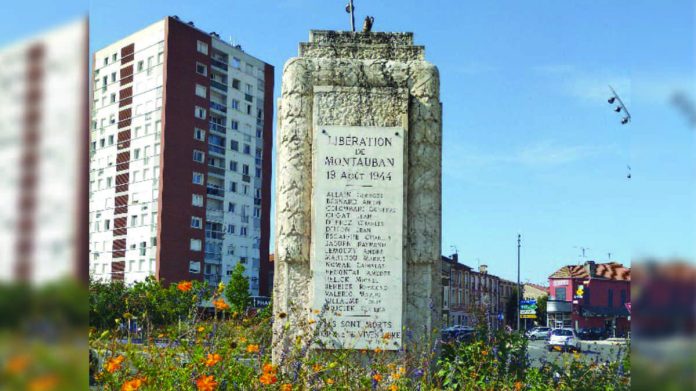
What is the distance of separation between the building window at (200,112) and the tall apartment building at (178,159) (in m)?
0.09

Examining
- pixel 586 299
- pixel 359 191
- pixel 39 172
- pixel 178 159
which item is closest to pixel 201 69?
pixel 178 159

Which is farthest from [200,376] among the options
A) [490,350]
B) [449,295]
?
[449,295]

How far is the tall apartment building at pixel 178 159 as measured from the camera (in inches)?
2441

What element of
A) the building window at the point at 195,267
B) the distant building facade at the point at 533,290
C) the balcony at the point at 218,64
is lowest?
the distant building facade at the point at 533,290

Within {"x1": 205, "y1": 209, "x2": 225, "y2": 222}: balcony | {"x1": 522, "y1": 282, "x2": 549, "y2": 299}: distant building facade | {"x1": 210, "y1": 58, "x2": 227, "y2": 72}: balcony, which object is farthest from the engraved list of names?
{"x1": 522, "y1": 282, "x2": 549, "y2": 299}: distant building facade

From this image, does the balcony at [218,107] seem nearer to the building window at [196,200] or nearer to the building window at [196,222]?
the building window at [196,200]

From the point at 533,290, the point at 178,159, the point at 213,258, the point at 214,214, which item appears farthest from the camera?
the point at 533,290

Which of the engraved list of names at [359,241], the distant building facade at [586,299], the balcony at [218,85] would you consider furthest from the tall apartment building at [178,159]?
the engraved list of names at [359,241]

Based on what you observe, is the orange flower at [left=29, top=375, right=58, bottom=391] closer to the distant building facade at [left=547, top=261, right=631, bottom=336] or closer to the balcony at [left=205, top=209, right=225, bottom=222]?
the balcony at [left=205, top=209, right=225, bottom=222]

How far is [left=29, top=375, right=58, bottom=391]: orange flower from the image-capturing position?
0.78 meters

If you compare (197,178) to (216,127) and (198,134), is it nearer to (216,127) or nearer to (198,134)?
(198,134)

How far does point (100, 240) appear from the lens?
67.1 meters

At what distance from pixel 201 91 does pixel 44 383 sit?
Answer: 6719cm

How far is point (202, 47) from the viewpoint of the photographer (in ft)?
218
